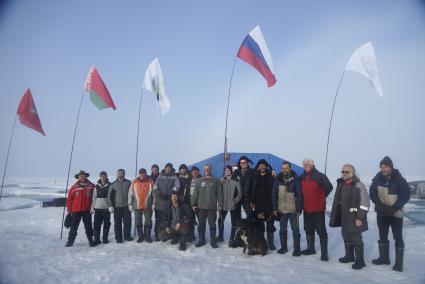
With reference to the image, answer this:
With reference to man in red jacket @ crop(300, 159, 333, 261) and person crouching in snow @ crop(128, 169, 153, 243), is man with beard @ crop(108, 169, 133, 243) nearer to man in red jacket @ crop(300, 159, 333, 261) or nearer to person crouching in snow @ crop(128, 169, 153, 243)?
person crouching in snow @ crop(128, 169, 153, 243)

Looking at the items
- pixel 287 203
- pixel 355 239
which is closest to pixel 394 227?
pixel 355 239

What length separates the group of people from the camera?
5586mm

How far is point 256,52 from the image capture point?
368 inches

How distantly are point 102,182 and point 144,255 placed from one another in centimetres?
249

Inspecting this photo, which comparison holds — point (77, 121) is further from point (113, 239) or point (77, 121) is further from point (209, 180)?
point (209, 180)

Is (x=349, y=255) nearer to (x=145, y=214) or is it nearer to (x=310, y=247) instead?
(x=310, y=247)

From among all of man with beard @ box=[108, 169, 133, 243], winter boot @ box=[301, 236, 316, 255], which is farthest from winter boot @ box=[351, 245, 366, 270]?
man with beard @ box=[108, 169, 133, 243]

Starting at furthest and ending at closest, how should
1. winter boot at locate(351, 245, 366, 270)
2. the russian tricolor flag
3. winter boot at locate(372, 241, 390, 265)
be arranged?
the russian tricolor flag
winter boot at locate(372, 241, 390, 265)
winter boot at locate(351, 245, 366, 270)

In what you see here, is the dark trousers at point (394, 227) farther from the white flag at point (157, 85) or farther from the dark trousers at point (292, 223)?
the white flag at point (157, 85)

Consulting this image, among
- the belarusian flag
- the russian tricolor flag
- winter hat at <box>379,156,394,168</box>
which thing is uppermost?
the russian tricolor flag

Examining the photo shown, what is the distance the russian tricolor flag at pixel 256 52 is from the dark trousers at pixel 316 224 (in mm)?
4813

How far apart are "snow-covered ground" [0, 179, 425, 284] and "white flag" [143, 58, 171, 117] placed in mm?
5078

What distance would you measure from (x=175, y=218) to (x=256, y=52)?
5644 mm

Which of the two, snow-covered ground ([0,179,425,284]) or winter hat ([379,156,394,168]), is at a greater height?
winter hat ([379,156,394,168])
